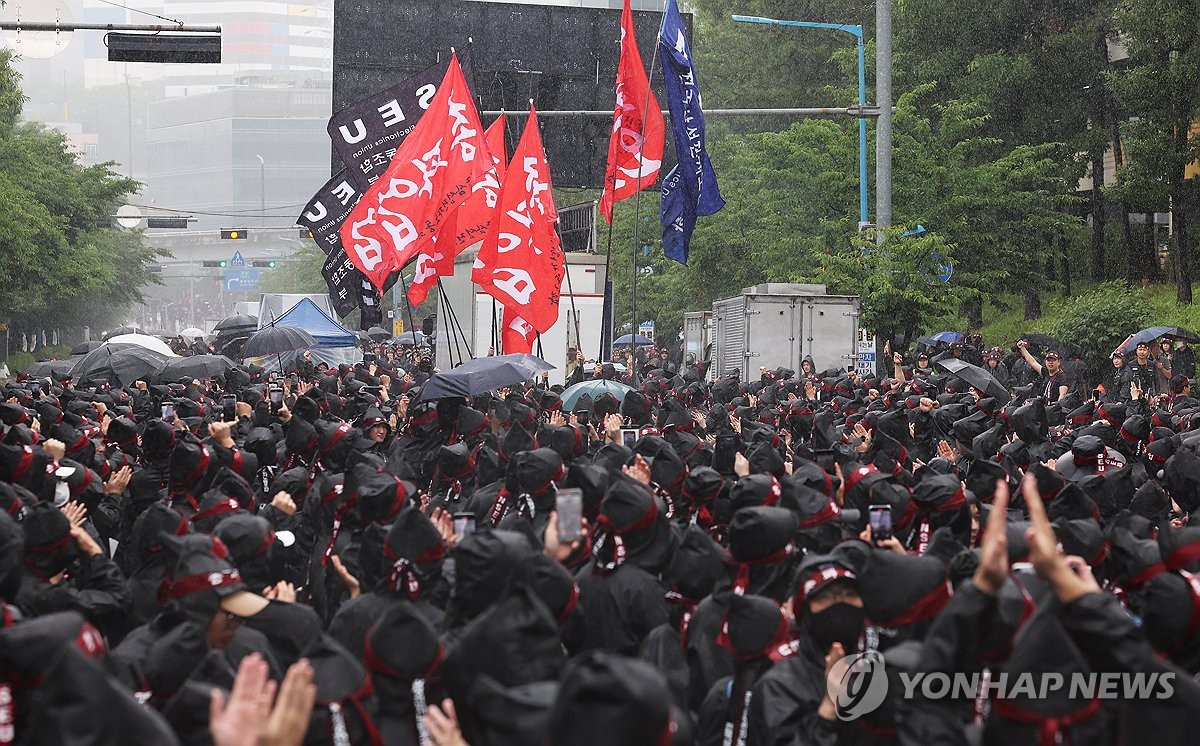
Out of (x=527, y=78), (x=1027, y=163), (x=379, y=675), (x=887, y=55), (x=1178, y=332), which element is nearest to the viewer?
(x=379, y=675)

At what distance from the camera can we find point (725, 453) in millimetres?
10031

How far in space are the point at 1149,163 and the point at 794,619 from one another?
2761cm

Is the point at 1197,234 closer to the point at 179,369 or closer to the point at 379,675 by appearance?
the point at 179,369

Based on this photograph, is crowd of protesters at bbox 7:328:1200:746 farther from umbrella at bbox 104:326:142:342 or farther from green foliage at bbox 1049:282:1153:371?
umbrella at bbox 104:326:142:342

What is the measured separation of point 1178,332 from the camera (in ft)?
65.6

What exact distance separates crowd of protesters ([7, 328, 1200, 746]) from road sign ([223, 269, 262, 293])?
10762cm

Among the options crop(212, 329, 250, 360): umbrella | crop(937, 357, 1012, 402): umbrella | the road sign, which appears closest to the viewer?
crop(937, 357, 1012, 402): umbrella

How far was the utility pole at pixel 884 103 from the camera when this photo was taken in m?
21.9

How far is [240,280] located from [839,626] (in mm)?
116549

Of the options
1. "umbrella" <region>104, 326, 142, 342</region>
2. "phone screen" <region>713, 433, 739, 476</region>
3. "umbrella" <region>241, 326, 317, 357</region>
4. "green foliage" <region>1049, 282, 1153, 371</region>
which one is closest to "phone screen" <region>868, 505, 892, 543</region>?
"phone screen" <region>713, 433, 739, 476</region>

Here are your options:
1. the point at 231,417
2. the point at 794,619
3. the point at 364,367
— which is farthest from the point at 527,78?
the point at 794,619

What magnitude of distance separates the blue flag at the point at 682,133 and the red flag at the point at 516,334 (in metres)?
2.09

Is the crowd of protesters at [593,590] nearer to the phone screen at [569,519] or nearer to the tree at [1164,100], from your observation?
the phone screen at [569,519]

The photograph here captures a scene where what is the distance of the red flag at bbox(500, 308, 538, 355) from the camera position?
16812mm
